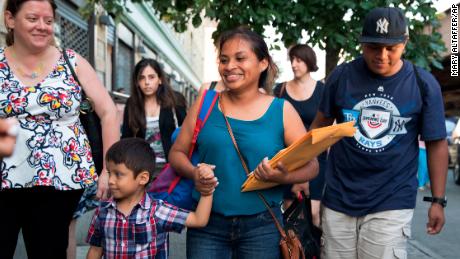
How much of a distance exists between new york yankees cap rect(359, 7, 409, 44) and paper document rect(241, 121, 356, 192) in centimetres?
76

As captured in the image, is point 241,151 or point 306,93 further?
point 306,93

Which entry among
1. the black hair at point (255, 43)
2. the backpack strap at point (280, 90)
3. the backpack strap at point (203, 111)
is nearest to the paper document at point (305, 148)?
the backpack strap at point (203, 111)

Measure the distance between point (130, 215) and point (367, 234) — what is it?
4.10ft

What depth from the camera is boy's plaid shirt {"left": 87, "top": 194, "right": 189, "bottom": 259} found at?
3.18 m

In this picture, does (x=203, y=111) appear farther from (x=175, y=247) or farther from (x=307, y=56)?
(x=175, y=247)

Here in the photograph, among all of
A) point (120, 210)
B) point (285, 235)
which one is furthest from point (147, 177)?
point (285, 235)

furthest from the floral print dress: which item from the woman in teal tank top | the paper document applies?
the paper document

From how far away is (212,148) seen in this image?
305cm

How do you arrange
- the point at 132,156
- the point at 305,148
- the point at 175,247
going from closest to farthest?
the point at 305,148, the point at 132,156, the point at 175,247

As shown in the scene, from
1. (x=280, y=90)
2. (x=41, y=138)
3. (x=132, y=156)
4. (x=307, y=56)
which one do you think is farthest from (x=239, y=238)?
(x=307, y=56)

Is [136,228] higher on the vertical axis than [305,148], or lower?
lower

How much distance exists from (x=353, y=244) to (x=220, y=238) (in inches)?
35.3

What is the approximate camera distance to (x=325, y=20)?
311 inches

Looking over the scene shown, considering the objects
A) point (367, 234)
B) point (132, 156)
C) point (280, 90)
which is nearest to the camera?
point (132, 156)
